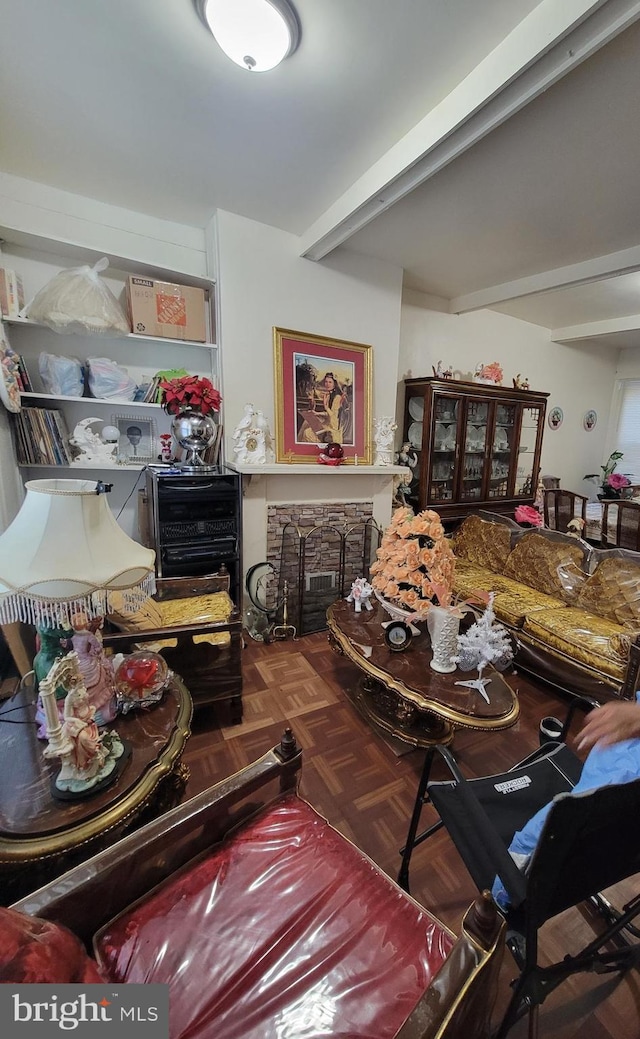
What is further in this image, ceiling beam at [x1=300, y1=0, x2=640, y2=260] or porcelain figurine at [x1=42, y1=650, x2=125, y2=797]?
ceiling beam at [x1=300, y1=0, x2=640, y2=260]

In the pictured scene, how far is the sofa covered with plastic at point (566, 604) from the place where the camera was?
6.75ft

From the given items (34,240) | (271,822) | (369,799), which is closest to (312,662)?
(369,799)

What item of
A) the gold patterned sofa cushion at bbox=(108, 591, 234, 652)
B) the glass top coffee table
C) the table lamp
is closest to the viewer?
the table lamp

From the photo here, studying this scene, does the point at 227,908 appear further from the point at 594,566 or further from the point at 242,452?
the point at 594,566

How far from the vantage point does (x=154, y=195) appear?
2293 millimetres

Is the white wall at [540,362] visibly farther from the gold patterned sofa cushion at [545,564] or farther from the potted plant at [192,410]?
the potted plant at [192,410]

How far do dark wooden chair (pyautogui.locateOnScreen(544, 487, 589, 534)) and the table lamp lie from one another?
470 cm

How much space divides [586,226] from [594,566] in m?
2.13

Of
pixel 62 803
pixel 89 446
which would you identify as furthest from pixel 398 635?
pixel 89 446

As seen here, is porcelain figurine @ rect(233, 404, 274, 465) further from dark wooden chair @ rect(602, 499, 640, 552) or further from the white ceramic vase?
dark wooden chair @ rect(602, 499, 640, 552)

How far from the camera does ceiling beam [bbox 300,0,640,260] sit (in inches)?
45.3

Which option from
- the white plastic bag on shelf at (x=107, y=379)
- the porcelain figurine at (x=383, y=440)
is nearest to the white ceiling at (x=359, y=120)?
the white plastic bag on shelf at (x=107, y=379)

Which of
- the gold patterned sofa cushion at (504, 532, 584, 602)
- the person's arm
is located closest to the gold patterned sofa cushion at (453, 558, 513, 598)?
the gold patterned sofa cushion at (504, 532, 584, 602)

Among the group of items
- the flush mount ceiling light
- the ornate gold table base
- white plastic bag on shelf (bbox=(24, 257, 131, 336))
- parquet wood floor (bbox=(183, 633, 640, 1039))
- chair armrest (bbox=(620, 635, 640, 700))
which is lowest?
parquet wood floor (bbox=(183, 633, 640, 1039))
